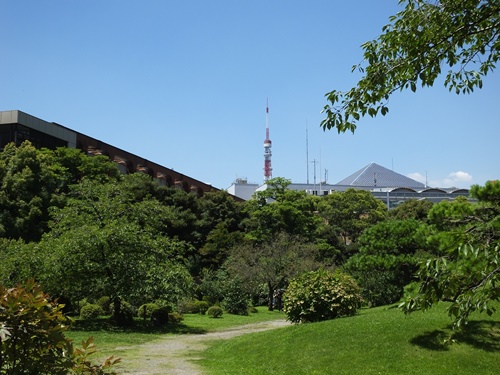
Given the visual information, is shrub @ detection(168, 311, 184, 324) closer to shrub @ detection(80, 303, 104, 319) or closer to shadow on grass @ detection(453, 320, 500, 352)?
shrub @ detection(80, 303, 104, 319)

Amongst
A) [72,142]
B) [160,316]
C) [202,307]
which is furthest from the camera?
[72,142]

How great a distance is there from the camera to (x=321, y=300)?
16.2 metres

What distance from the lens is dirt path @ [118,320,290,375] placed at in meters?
11.1

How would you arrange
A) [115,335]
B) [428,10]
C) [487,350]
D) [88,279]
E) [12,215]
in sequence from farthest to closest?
1. [12,215]
2. [88,279]
3. [115,335]
4. [487,350]
5. [428,10]

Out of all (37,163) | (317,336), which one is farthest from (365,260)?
(37,163)

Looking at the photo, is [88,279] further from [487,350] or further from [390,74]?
[390,74]

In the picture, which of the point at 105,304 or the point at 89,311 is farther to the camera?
the point at 105,304

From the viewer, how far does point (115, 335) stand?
17.3 m

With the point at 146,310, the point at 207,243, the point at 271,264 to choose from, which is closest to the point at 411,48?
the point at 146,310

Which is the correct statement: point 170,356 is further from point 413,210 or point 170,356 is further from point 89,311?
point 413,210

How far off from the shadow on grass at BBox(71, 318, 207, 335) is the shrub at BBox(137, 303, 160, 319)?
1495 millimetres

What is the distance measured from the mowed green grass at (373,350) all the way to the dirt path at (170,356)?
503 millimetres

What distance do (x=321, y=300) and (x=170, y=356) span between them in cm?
521

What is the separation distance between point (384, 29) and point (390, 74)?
439 mm
